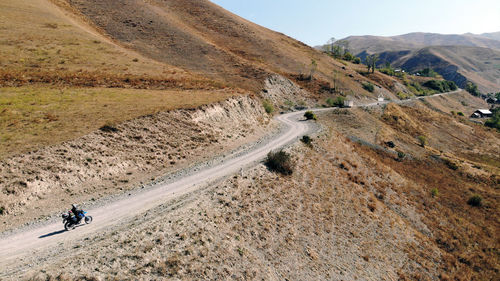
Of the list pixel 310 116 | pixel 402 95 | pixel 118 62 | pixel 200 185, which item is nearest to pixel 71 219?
pixel 200 185

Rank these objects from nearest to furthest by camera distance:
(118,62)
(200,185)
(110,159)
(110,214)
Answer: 1. (110,214)
2. (200,185)
3. (110,159)
4. (118,62)

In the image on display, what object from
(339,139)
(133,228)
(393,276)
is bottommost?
(393,276)

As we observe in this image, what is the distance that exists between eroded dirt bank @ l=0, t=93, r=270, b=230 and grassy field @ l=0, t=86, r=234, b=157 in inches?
69.7

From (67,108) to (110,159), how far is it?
45.2 feet

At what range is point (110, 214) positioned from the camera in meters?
19.4

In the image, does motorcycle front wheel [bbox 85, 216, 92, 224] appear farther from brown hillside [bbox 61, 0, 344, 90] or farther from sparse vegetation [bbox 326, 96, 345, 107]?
sparse vegetation [bbox 326, 96, 345, 107]

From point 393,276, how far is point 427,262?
526cm

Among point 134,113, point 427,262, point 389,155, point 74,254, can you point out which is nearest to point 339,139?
point 389,155

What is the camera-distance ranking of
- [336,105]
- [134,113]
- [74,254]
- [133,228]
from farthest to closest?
[336,105] < [134,113] < [133,228] < [74,254]

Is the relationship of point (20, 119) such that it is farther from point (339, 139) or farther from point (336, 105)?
point (336, 105)

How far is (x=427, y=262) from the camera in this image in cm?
2403

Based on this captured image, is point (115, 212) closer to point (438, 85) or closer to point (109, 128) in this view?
point (109, 128)

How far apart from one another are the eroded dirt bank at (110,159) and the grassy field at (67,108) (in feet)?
5.81

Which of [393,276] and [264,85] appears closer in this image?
[393,276]
